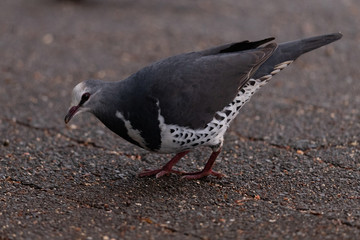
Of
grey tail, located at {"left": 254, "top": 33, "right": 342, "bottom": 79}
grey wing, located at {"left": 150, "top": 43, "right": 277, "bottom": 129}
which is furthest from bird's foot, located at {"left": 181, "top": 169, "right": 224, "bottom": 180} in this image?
grey tail, located at {"left": 254, "top": 33, "right": 342, "bottom": 79}

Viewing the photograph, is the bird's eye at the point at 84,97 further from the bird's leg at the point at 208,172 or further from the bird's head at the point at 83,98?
the bird's leg at the point at 208,172

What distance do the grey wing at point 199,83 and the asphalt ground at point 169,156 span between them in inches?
22.6

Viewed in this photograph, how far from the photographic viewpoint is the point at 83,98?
4.09 metres

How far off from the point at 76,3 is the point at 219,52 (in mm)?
5770

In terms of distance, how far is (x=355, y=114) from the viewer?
5777 millimetres

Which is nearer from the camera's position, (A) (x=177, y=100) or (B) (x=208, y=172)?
(A) (x=177, y=100)

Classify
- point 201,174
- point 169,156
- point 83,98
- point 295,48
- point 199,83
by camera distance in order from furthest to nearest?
1. point 169,156
2. point 295,48
3. point 201,174
4. point 199,83
5. point 83,98

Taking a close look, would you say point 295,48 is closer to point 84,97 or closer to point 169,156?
point 169,156

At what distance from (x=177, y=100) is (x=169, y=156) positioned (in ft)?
3.27

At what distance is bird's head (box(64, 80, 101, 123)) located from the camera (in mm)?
4078

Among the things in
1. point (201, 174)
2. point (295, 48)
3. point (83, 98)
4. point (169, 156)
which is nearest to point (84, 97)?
point (83, 98)

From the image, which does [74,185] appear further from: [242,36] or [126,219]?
[242,36]

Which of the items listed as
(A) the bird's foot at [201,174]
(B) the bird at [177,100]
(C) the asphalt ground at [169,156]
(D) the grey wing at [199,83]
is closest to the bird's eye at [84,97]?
(B) the bird at [177,100]

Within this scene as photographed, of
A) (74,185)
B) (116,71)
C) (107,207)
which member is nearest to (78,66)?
(116,71)
